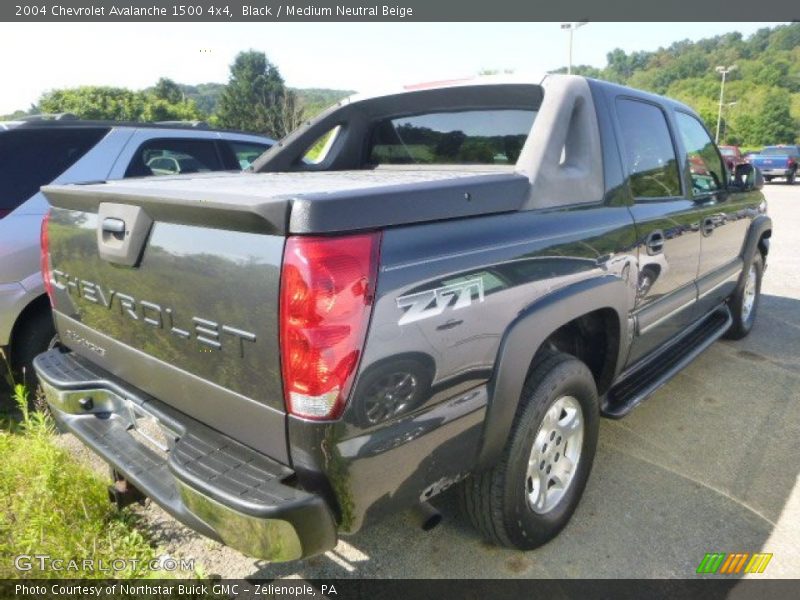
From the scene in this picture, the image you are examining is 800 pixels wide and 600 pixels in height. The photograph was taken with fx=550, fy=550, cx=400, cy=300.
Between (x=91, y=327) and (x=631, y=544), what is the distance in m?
2.49

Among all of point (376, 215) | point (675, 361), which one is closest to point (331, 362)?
point (376, 215)

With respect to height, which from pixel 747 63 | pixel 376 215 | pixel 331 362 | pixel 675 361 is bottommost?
pixel 675 361

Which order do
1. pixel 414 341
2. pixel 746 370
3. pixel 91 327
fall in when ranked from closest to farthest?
pixel 414 341 → pixel 91 327 → pixel 746 370

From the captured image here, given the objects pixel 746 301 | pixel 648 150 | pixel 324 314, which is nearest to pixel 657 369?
pixel 648 150

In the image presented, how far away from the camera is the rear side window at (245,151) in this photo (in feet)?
15.9

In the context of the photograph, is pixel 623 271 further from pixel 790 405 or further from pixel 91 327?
pixel 91 327

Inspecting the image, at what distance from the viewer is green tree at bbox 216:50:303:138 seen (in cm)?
6419

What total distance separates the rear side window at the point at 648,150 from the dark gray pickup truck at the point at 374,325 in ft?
0.08

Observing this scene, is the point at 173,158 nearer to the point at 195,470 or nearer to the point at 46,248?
the point at 46,248

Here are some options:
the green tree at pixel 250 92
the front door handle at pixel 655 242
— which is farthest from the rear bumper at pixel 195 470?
the green tree at pixel 250 92

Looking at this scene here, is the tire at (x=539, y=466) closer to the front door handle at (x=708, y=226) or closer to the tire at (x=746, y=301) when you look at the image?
the front door handle at (x=708, y=226)

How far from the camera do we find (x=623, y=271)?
262cm

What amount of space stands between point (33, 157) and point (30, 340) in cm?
117

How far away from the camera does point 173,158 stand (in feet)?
14.5
